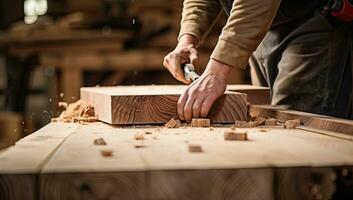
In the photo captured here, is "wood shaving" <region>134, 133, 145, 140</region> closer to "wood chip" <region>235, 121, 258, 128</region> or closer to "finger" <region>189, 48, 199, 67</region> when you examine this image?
"wood chip" <region>235, 121, 258, 128</region>

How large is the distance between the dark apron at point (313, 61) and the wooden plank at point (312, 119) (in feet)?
0.87

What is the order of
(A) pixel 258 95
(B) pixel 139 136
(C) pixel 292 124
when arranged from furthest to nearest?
(A) pixel 258 95, (C) pixel 292 124, (B) pixel 139 136

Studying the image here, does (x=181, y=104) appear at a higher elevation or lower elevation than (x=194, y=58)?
lower

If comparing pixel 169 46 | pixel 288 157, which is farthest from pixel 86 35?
pixel 288 157

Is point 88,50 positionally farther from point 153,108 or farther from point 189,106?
point 189,106

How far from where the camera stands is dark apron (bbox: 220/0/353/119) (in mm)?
2951

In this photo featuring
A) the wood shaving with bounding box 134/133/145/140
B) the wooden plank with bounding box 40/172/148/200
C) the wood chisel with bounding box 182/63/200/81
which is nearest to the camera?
the wooden plank with bounding box 40/172/148/200

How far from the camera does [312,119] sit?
2.38 m

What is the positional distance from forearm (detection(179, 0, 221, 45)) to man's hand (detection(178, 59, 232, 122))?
766 mm

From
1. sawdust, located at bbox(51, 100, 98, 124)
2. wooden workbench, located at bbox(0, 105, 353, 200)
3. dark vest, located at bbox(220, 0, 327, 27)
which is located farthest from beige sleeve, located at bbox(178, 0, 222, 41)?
wooden workbench, located at bbox(0, 105, 353, 200)

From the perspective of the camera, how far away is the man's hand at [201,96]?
7.80ft

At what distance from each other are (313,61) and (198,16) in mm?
621

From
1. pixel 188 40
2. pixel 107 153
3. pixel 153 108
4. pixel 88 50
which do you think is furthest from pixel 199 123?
pixel 88 50

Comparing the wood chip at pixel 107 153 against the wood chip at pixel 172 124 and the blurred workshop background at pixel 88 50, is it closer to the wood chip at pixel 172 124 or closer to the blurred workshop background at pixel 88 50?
the wood chip at pixel 172 124
